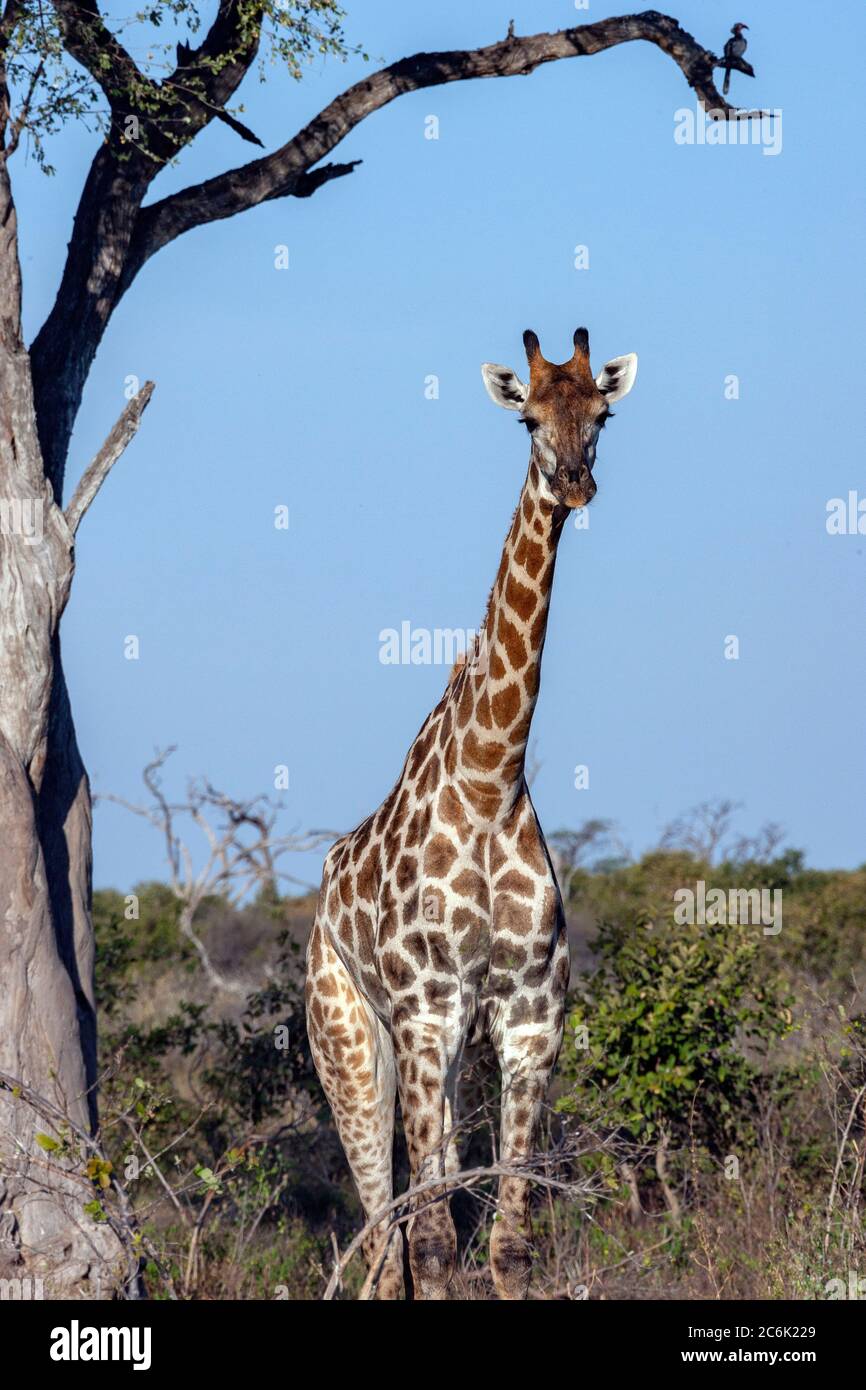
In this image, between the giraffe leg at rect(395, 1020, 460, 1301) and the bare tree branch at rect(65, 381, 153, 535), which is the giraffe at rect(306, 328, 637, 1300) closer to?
the giraffe leg at rect(395, 1020, 460, 1301)

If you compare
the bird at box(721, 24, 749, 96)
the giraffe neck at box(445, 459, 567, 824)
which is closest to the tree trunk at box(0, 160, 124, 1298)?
the giraffe neck at box(445, 459, 567, 824)

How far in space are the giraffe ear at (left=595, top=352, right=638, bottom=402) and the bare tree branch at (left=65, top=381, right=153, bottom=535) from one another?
2.86 meters

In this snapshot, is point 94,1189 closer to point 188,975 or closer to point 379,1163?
point 379,1163

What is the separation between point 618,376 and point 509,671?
4.35 feet

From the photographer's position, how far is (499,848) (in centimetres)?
784

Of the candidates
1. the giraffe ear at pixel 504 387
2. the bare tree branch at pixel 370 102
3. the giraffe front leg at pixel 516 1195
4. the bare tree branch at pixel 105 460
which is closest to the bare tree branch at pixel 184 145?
the bare tree branch at pixel 370 102

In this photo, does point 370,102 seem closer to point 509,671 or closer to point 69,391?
point 69,391

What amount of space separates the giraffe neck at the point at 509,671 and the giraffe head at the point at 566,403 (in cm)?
24

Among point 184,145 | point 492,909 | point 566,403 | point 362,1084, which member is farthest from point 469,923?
point 184,145

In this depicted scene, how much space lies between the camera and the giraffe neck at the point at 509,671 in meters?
7.50

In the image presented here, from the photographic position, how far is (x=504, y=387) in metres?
7.61

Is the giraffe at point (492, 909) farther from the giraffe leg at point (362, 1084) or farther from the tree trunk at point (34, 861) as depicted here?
the tree trunk at point (34, 861)

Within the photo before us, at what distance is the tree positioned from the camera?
8.98 m
